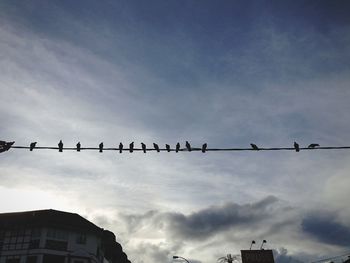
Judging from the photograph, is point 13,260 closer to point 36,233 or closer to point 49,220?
point 36,233

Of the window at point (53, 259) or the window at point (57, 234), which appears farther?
the window at point (57, 234)

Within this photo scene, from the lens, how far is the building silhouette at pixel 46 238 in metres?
43.2

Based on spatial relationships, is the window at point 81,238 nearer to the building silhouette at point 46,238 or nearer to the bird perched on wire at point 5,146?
the building silhouette at point 46,238

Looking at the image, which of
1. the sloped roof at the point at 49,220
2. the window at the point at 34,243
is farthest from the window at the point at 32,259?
the sloped roof at the point at 49,220

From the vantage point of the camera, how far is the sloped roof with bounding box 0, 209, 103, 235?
44.2m

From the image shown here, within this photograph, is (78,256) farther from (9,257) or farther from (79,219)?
(9,257)

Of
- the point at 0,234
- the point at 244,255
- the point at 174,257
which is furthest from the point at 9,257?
the point at 244,255

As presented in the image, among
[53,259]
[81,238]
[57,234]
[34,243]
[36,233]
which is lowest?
[53,259]

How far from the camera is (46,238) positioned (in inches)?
1719

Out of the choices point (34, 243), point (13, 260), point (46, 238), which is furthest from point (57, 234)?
point (13, 260)

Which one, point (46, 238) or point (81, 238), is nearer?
point (46, 238)

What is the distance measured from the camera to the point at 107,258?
56812mm

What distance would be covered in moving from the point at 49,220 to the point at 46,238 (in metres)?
2.17

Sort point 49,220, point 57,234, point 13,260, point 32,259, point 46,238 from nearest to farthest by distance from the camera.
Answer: point 32,259
point 13,260
point 46,238
point 49,220
point 57,234
